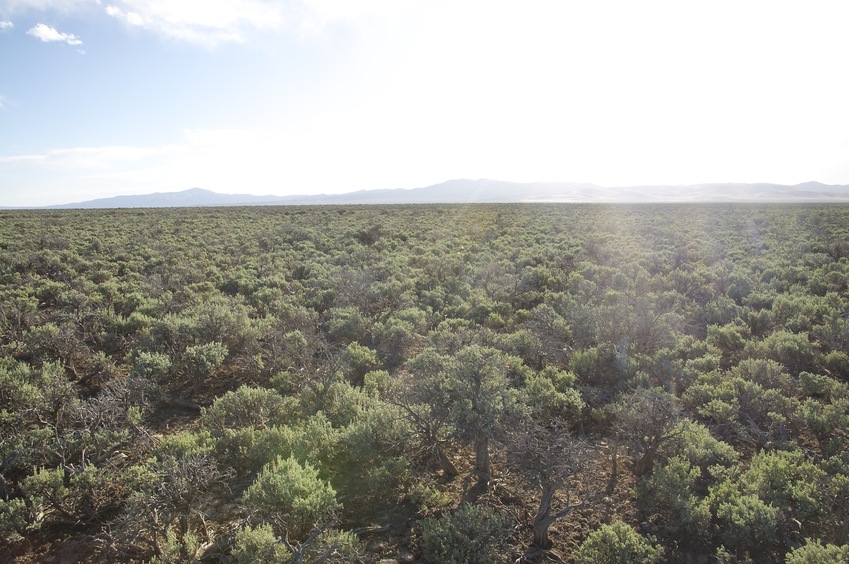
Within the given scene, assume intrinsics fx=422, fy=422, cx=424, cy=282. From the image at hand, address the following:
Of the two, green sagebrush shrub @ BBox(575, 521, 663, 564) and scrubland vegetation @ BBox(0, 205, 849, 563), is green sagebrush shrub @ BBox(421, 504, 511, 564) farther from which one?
green sagebrush shrub @ BBox(575, 521, 663, 564)

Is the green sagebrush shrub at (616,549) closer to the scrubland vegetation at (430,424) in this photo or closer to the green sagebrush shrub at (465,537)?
the scrubland vegetation at (430,424)

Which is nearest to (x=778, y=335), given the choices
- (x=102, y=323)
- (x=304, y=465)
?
(x=304, y=465)

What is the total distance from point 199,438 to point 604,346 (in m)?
8.18

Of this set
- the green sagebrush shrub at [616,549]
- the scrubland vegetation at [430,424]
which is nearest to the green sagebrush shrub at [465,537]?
the scrubland vegetation at [430,424]

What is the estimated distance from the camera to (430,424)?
6328mm

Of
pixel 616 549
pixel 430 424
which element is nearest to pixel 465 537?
pixel 616 549

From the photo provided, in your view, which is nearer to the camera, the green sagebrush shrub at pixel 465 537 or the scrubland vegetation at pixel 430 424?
the green sagebrush shrub at pixel 465 537

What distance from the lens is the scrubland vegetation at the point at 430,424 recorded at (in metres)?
5.00

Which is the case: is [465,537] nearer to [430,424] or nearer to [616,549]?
[616,549]

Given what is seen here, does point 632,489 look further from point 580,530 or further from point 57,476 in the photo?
point 57,476

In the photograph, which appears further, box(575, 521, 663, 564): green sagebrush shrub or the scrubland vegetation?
the scrubland vegetation

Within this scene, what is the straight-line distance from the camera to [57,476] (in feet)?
17.9

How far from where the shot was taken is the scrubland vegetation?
500 cm

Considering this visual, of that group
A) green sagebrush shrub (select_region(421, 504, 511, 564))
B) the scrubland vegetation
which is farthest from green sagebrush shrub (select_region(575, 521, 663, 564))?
green sagebrush shrub (select_region(421, 504, 511, 564))
